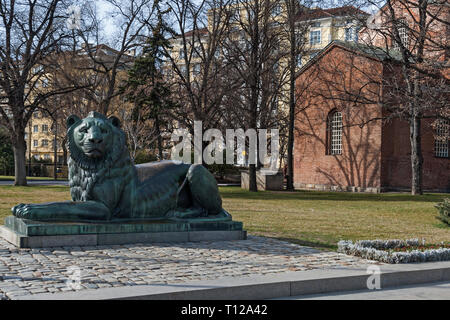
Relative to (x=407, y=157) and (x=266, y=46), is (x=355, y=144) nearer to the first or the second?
(x=407, y=157)

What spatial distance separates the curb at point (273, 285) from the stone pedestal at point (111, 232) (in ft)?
11.0

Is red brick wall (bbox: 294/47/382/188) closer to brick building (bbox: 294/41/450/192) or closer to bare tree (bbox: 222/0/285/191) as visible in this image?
brick building (bbox: 294/41/450/192)

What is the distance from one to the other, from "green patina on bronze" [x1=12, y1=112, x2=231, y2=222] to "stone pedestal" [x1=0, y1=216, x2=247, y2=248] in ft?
0.47

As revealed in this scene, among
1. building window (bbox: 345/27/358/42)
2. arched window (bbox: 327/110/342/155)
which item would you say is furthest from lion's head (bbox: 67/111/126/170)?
arched window (bbox: 327/110/342/155)

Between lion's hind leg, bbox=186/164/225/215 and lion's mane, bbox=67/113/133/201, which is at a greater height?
lion's mane, bbox=67/113/133/201

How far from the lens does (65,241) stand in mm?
9141

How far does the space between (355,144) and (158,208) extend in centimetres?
3209

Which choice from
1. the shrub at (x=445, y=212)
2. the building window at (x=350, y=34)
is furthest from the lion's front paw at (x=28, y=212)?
the building window at (x=350, y=34)

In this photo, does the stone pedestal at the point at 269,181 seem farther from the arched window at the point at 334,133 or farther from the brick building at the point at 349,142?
the arched window at the point at 334,133

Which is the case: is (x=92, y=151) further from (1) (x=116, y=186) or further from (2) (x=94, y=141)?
(1) (x=116, y=186)

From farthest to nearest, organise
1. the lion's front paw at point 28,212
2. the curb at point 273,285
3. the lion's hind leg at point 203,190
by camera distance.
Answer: the lion's hind leg at point 203,190
the lion's front paw at point 28,212
the curb at point 273,285

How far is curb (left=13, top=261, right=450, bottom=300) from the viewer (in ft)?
18.8

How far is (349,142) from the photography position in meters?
40.8

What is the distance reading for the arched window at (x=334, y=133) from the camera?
41.9 metres
